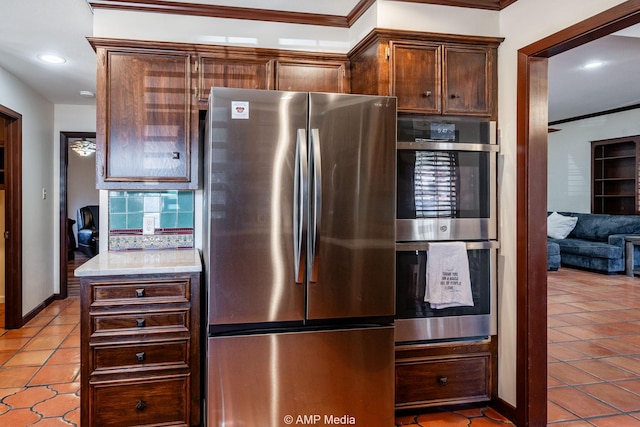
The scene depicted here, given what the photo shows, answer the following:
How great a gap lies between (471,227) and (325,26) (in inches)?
62.4

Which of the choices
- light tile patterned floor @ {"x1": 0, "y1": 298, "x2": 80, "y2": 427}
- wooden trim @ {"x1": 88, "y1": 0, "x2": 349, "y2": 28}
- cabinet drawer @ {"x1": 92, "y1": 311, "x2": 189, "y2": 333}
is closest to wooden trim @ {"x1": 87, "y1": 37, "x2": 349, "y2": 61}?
wooden trim @ {"x1": 88, "y1": 0, "x2": 349, "y2": 28}

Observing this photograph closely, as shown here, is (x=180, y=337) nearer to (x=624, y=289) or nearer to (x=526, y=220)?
(x=526, y=220)

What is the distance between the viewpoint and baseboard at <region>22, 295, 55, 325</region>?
4.32 m

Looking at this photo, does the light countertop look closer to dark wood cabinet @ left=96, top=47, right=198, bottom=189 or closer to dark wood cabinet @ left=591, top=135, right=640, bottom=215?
dark wood cabinet @ left=96, top=47, right=198, bottom=189

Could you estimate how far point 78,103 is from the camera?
507 cm

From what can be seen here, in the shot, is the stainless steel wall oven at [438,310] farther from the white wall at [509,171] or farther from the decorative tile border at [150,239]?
the decorative tile border at [150,239]

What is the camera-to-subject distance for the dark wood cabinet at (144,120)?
257cm

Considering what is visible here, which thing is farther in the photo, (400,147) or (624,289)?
(624,289)

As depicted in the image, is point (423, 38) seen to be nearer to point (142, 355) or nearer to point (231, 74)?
point (231, 74)

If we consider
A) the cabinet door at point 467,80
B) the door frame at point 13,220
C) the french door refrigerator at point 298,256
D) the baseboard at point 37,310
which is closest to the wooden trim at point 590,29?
the cabinet door at point 467,80

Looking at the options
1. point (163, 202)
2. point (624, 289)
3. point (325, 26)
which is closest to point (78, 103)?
point (163, 202)

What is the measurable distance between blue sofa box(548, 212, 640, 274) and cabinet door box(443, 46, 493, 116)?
5452mm

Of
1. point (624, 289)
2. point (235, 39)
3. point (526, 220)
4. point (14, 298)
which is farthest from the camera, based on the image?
point (624, 289)

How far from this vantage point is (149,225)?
294 cm
